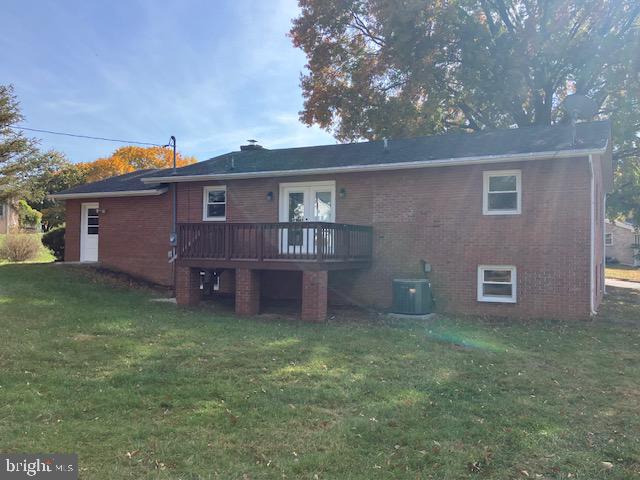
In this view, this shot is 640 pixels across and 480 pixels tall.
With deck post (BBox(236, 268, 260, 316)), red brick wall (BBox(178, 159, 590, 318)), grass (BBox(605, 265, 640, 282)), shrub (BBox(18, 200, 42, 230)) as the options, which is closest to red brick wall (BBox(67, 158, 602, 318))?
red brick wall (BBox(178, 159, 590, 318))

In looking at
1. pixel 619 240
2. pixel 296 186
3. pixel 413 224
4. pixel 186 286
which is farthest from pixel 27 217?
pixel 619 240

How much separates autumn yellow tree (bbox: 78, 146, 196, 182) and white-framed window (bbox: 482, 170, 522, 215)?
145 ft

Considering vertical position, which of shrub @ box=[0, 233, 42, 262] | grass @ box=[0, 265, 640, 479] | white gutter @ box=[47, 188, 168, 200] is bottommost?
grass @ box=[0, 265, 640, 479]

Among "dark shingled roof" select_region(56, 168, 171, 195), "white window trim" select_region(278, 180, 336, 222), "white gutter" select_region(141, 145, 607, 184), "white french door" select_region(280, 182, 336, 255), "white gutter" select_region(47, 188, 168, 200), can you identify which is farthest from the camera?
"dark shingled roof" select_region(56, 168, 171, 195)

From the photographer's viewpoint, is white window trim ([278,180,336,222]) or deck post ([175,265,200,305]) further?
white window trim ([278,180,336,222])

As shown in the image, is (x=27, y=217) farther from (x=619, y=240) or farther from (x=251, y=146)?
(x=619, y=240)

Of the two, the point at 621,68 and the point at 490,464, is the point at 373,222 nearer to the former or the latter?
the point at 490,464

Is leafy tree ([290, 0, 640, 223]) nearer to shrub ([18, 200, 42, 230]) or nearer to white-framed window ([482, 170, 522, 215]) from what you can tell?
white-framed window ([482, 170, 522, 215])

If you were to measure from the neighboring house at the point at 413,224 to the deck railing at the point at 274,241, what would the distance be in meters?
0.03

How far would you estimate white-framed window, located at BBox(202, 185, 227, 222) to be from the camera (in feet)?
51.2

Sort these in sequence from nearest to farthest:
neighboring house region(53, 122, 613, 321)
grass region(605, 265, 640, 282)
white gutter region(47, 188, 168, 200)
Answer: neighboring house region(53, 122, 613, 321)
white gutter region(47, 188, 168, 200)
grass region(605, 265, 640, 282)

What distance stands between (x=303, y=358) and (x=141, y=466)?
385 centimetres

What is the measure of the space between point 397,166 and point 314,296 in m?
4.04

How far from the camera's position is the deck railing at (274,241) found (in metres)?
11.7
